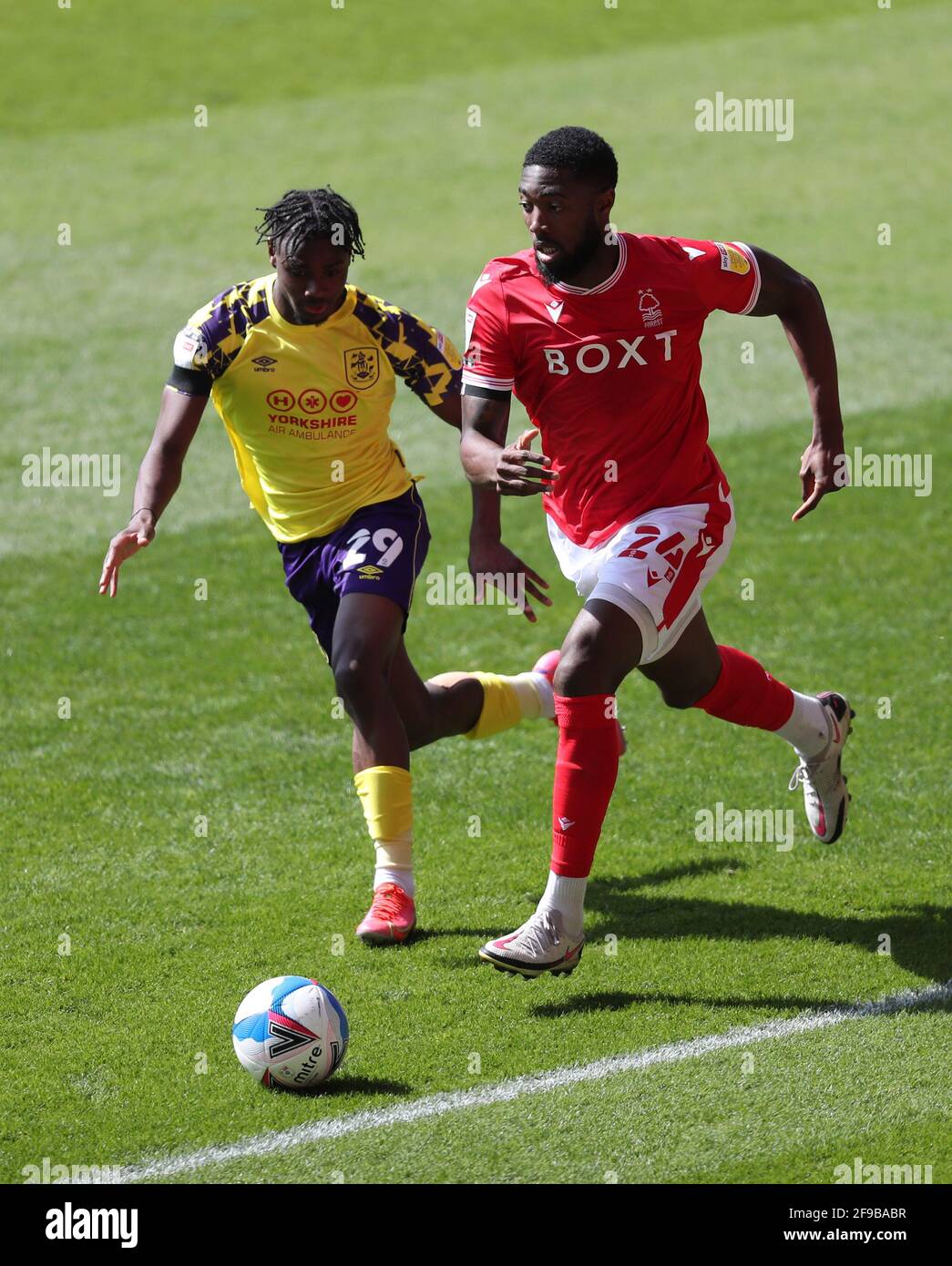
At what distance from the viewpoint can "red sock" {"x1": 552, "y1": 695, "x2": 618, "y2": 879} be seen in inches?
224

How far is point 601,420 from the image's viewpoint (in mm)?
5898

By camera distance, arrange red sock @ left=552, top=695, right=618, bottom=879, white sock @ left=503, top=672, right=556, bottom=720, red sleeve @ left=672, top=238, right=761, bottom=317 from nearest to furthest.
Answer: red sock @ left=552, top=695, right=618, bottom=879, red sleeve @ left=672, top=238, right=761, bottom=317, white sock @ left=503, top=672, right=556, bottom=720

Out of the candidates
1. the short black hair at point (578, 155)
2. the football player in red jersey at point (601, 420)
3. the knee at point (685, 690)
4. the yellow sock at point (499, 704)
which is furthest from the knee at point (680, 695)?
the short black hair at point (578, 155)

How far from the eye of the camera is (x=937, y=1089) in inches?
195

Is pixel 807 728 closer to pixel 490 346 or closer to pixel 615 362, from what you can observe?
pixel 615 362

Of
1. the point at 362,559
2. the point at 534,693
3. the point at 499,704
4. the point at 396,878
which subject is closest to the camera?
the point at 396,878

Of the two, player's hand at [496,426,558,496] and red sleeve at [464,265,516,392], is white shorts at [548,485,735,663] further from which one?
red sleeve at [464,265,516,392]

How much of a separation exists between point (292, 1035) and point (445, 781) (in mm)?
3064

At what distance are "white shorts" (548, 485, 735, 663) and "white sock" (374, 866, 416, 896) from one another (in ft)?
4.11

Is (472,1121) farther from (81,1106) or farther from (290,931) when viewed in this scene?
(290,931)

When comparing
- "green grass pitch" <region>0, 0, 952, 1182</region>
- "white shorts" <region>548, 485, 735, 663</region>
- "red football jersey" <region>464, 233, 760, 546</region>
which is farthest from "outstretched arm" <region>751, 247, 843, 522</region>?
"green grass pitch" <region>0, 0, 952, 1182</region>

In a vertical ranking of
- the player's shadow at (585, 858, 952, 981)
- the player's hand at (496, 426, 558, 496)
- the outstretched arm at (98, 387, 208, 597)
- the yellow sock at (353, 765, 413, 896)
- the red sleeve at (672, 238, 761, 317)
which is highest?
the red sleeve at (672, 238, 761, 317)

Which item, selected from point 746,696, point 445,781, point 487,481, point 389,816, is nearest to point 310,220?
point 487,481

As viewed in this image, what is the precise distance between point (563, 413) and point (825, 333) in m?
1.08
